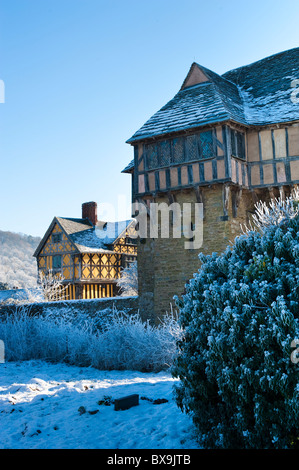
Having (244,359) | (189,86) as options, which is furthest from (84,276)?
(244,359)

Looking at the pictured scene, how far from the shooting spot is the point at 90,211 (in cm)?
3039

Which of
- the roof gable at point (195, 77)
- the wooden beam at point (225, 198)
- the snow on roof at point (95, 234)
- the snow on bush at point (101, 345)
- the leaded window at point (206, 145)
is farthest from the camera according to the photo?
the snow on roof at point (95, 234)

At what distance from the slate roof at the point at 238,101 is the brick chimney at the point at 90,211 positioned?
1487 cm

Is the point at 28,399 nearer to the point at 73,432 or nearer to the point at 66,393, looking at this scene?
the point at 66,393

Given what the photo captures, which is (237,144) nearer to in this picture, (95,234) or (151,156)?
(151,156)

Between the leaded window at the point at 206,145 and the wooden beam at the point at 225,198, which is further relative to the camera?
the leaded window at the point at 206,145

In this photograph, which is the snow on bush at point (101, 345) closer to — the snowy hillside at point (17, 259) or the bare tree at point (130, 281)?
the bare tree at point (130, 281)

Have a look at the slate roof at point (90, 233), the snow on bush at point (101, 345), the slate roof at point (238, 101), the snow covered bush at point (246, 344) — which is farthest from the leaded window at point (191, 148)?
the slate roof at point (90, 233)

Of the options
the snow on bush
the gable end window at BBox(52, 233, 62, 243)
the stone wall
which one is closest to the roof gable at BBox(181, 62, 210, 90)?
the stone wall

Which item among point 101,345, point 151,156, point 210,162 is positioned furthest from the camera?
point 151,156

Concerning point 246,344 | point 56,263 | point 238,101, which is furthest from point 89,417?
point 56,263

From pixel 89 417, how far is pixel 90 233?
22371mm

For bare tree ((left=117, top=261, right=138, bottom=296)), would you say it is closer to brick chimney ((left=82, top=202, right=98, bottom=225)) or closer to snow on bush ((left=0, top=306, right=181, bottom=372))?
brick chimney ((left=82, top=202, right=98, bottom=225))

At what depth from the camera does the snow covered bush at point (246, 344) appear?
4.04 metres
